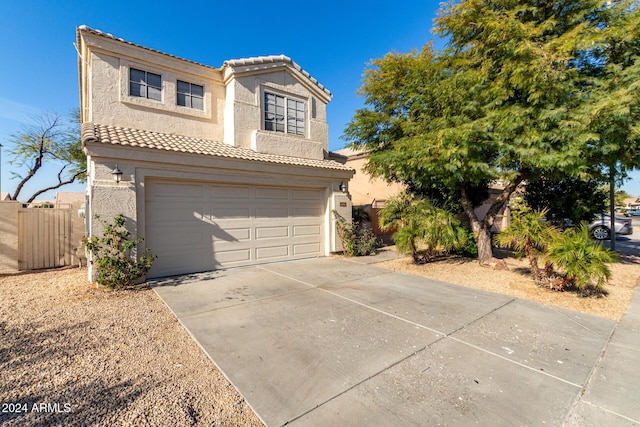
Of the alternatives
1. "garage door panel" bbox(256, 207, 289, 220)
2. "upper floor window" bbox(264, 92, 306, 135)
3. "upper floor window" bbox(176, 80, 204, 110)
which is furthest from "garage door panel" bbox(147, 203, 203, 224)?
"upper floor window" bbox(264, 92, 306, 135)

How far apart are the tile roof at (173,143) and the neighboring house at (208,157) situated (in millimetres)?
40

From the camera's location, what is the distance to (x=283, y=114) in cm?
1020

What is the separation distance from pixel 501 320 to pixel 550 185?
8806 millimetres

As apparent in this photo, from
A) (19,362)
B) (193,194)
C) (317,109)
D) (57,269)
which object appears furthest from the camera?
(317,109)

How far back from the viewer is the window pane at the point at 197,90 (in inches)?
361

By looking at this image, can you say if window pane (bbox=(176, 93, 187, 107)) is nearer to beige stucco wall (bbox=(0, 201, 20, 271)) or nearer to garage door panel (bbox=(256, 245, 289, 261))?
beige stucco wall (bbox=(0, 201, 20, 271))

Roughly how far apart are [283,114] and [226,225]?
4635 mm

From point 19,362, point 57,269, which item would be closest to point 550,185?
point 19,362

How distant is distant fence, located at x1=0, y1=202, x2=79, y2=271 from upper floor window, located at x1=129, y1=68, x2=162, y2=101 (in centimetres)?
409

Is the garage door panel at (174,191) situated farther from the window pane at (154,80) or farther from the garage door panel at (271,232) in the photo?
the window pane at (154,80)

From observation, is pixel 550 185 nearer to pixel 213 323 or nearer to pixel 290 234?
pixel 290 234

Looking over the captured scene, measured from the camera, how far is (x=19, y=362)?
3.22 m

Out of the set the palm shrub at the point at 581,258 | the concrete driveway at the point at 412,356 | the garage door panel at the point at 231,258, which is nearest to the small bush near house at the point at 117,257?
the concrete driveway at the point at 412,356

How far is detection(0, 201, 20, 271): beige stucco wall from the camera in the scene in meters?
7.40
